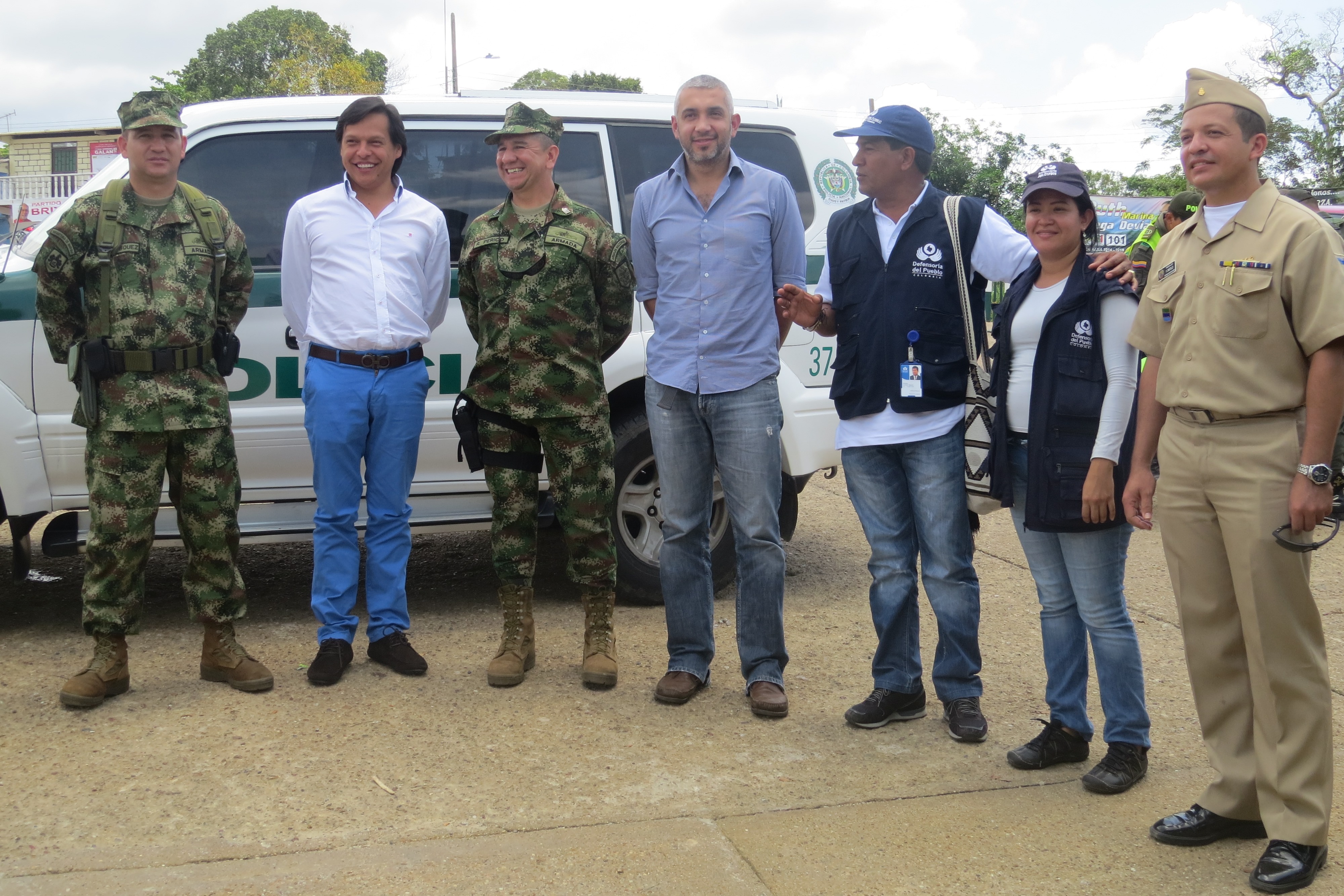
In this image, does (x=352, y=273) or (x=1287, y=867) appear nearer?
(x=1287, y=867)

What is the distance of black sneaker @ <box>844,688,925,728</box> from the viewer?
3.95 meters

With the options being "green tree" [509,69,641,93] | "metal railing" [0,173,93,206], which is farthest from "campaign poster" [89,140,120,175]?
"green tree" [509,69,641,93]

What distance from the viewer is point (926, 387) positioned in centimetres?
372

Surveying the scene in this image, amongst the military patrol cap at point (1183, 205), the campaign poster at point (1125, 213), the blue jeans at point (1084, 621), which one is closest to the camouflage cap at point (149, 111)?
the blue jeans at point (1084, 621)

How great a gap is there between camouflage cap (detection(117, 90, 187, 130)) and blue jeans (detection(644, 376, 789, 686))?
1843 mm

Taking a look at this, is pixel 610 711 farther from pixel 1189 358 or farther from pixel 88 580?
pixel 1189 358

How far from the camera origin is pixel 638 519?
5.23 metres

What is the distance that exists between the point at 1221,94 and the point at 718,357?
1.70 metres

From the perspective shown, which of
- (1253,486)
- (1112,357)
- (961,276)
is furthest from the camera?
(961,276)

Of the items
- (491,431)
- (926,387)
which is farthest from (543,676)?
(926,387)

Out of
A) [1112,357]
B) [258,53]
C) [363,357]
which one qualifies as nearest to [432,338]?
[363,357]

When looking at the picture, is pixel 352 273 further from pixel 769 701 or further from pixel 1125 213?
pixel 1125 213

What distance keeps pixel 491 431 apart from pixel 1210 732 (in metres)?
2.48

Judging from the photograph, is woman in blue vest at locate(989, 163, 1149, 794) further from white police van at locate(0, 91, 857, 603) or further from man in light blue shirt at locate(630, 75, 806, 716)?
white police van at locate(0, 91, 857, 603)
